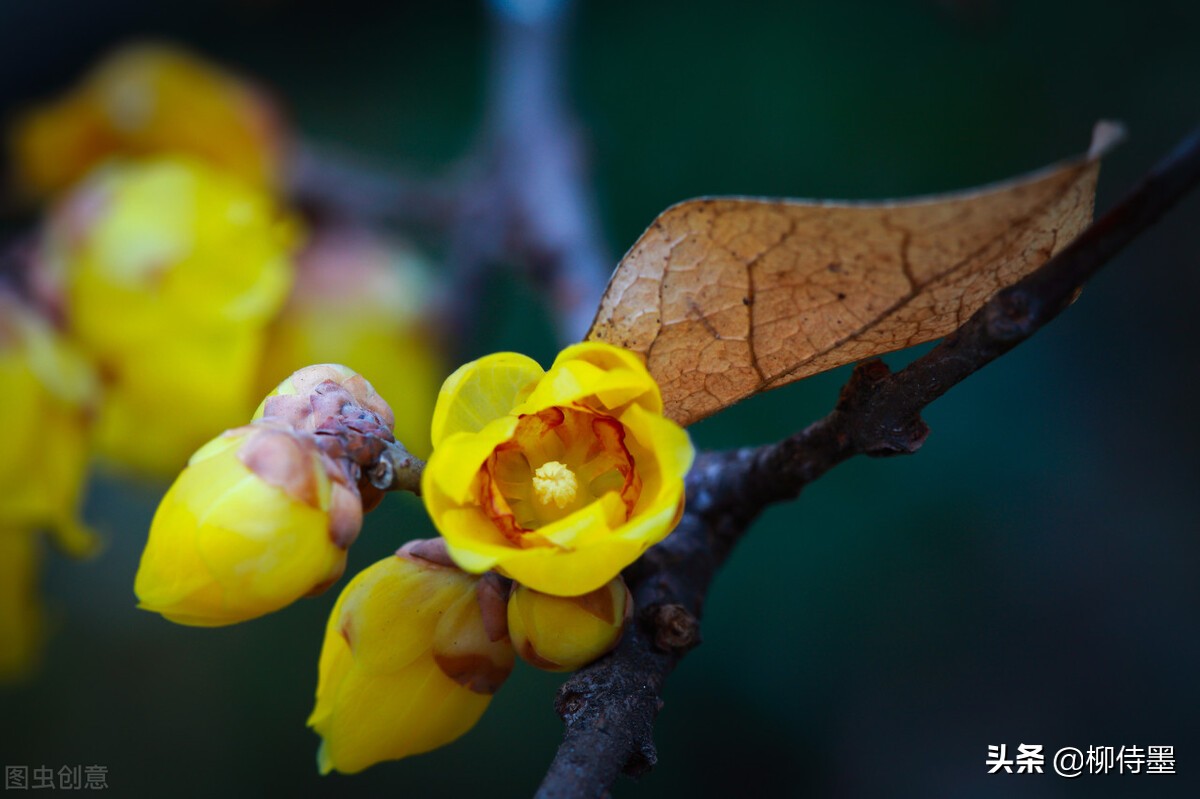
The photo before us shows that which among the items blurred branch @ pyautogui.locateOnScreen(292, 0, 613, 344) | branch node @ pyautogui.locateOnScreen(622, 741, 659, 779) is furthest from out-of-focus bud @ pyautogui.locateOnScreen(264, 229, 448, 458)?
branch node @ pyautogui.locateOnScreen(622, 741, 659, 779)

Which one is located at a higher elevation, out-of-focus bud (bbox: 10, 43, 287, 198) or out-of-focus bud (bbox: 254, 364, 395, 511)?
out-of-focus bud (bbox: 10, 43, 287, 198)

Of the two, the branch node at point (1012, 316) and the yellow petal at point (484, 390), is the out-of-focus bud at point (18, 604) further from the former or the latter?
the branch node at point (1012, 316)

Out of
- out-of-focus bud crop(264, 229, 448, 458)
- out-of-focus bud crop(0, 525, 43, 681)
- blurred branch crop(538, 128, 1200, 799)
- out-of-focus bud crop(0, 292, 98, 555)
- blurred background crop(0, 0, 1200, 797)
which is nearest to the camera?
blurred branch crop(538, 128, 1200, 799)

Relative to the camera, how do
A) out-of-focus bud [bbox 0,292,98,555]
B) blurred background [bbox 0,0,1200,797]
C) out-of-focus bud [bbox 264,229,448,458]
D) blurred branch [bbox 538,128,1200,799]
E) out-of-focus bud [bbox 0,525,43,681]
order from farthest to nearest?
blurred background [bbox 0,0,1200,797] → out-of-focus bud [bbox 264,229,448,458] → out-of-focus bud [bbox 0,525,43,681] → out-of-focus bud [bbox 0,292,98,555] → blurred branch [bbox 538,128,1200,799]


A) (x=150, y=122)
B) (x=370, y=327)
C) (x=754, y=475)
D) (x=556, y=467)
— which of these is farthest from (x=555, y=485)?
(x=150, y=122)

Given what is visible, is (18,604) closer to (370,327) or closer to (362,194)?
(370,327)

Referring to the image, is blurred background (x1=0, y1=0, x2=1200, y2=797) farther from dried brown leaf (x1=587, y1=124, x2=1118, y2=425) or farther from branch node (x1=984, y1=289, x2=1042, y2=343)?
branch node (x1=984, y1=289, x2=1042, y2=343)
